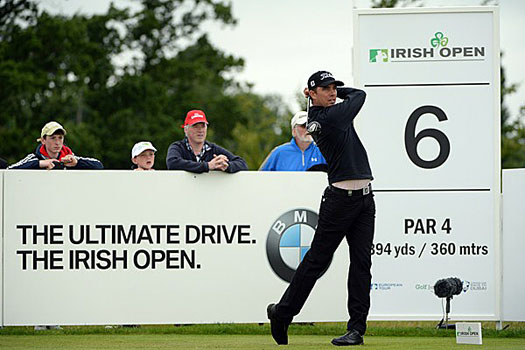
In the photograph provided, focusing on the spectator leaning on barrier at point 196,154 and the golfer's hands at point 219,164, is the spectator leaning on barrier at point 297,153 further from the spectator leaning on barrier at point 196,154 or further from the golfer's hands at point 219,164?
the golfer's hands at point 219,164

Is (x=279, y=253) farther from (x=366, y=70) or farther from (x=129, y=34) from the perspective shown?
(x=129, y=34)

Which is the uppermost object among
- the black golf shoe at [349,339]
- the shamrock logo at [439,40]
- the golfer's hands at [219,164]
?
the shamrock logo at [439,40]

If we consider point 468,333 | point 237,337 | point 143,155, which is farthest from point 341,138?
point 143,155

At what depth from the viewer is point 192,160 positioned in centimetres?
980

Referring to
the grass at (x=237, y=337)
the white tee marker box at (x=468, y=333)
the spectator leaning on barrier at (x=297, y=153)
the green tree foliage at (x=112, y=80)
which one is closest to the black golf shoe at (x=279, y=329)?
the grass at (x=237, y=337)

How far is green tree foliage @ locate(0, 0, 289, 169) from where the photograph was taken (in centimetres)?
3556

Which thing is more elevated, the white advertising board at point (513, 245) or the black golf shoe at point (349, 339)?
the white advertising board at point (513, 245)

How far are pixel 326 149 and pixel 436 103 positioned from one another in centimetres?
244

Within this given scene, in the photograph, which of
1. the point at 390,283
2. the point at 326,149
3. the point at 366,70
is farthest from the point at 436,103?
the point at 326,149

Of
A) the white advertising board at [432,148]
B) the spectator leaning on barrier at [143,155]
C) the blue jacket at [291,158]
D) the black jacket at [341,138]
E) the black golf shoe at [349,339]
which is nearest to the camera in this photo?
the black jacket at [341,138]

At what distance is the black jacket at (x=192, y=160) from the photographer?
930 cm

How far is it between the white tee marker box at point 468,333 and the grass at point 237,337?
0.09 metres

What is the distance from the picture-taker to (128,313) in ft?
30.3

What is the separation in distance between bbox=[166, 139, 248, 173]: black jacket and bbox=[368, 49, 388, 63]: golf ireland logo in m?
1.62
